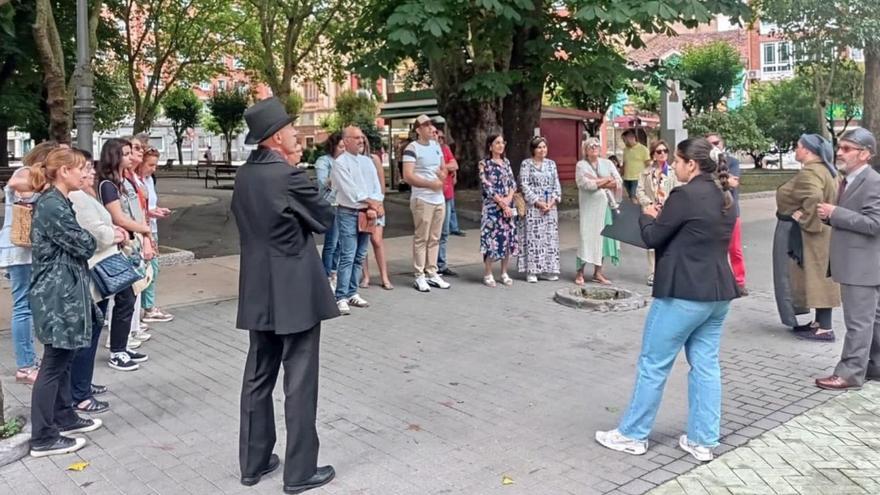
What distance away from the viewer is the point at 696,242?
422 cm

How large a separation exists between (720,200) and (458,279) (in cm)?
595

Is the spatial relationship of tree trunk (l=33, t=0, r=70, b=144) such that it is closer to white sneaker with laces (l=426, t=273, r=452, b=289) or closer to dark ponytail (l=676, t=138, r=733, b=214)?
white sneaker with laces (l=426, t=273, r=452, b=289)

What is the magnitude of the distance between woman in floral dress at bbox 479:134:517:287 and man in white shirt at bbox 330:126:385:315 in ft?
4.80

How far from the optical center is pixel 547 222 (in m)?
9.54

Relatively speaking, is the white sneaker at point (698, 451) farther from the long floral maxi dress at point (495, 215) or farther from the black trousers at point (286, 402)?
the long floral maxi dress at point (495, 215)

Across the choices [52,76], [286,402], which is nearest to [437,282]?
[286,402]

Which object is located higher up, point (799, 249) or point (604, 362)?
point (799, 249)

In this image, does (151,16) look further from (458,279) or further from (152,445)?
(152,445)

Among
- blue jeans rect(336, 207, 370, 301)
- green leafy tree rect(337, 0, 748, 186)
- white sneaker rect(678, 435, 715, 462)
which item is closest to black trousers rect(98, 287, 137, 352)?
blue jeans rect(336, 207, 370, 301)

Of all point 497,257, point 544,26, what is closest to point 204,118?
point 544,26

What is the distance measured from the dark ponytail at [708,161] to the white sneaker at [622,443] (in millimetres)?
1365

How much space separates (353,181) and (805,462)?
5210mm

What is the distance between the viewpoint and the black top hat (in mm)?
3912

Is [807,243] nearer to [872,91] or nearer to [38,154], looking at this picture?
[38,154]
